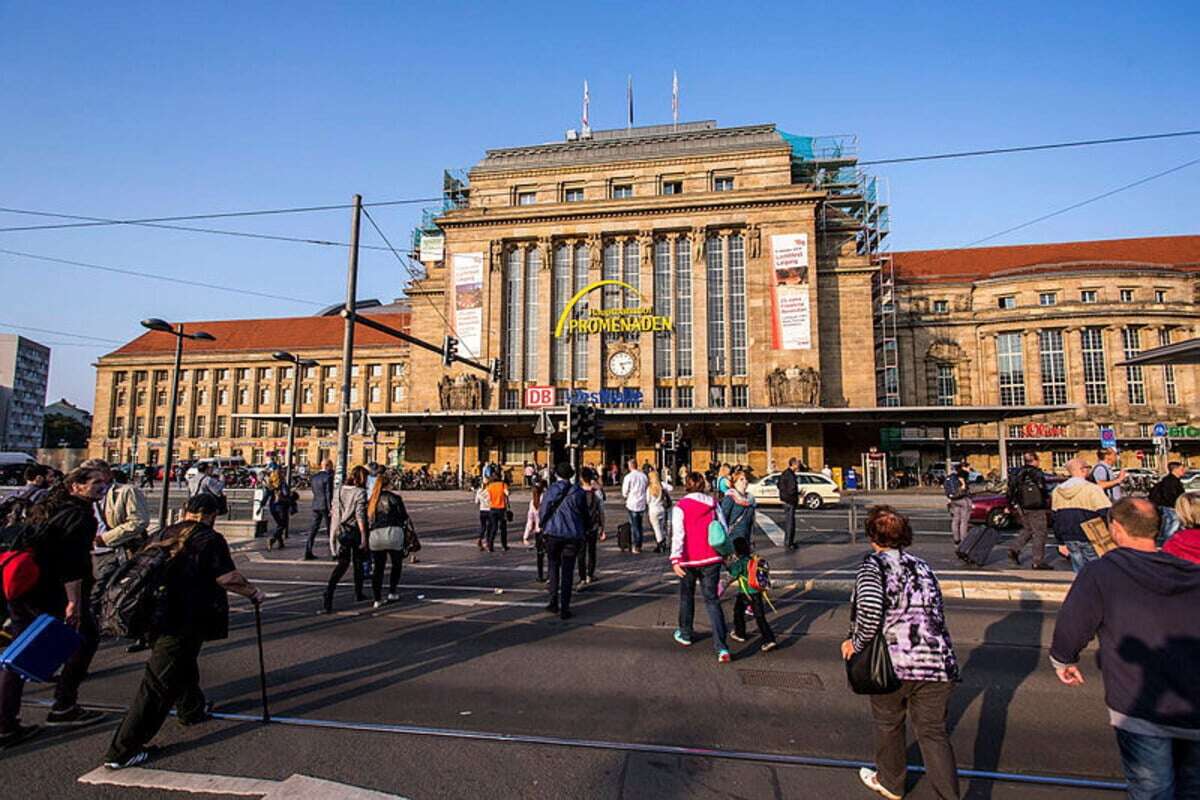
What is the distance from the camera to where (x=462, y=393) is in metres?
43.8

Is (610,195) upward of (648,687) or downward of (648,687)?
upward

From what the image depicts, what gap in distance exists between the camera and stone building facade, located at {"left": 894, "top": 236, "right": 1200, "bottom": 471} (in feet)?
163

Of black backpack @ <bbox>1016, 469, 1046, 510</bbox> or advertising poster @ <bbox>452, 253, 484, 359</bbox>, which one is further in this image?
advertising poster @ <bbox>452, 253, 484, 359</bbox>

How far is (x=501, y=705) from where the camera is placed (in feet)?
16.3

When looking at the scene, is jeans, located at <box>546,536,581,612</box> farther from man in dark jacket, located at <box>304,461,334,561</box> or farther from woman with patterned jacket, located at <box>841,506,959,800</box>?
man in dark jacket, located at <box>304,461,334,561</box>

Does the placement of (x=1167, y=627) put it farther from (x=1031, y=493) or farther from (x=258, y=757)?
(x=1031, y=493)

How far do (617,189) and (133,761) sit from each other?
47256mm

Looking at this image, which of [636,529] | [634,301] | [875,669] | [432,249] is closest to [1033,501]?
[636,529]

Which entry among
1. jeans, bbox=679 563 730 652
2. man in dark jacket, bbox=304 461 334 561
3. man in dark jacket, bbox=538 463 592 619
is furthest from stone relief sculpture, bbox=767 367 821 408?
jeans, bbox=679 563 730 652

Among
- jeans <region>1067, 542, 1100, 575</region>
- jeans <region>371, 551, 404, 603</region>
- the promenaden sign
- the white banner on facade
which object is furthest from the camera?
the white banner on facade

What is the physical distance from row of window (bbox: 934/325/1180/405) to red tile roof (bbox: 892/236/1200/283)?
621 cm

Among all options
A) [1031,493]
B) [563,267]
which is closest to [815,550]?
[1031,493]

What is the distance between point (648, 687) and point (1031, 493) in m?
8.37

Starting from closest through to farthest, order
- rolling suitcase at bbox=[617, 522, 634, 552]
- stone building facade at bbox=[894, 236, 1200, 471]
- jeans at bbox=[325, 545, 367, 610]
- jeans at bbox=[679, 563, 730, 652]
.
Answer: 1. jeans at bbox=[679, 563, 730, 652]
2. jeans at bbox=[325, 545, 367, 610]
3. rolling suitcase at bbox=[617, 522, 634, 552]
4. stone building facade at bbox=[894, 236, 1200, 471]
